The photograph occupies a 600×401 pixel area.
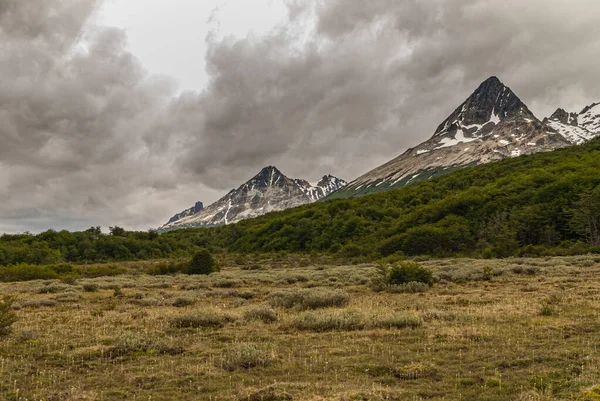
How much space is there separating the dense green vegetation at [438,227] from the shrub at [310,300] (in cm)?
3797

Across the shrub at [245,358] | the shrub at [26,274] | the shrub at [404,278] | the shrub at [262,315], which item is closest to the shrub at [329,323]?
the shrub at [262,315]

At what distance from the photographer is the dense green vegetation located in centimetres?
5616

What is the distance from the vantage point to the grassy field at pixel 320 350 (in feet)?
26.2

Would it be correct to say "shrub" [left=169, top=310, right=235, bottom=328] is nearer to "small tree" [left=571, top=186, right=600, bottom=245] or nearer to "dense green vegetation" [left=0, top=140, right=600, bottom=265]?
"dense green vegetation" [left=0, top=140, right=600, bottom=265]

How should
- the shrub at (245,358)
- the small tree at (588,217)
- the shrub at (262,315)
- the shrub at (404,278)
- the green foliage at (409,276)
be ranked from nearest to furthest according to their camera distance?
the shrub at (245,358)
the shrub at (262,315)
the shrub at (404,278)
the green foliage at (409,276)
the small tree at (588,217)

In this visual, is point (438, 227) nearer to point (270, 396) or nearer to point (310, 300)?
point (310, 300)

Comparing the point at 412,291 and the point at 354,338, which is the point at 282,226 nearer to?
the point at 412,291

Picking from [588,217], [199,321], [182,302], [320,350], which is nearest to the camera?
[320,350]

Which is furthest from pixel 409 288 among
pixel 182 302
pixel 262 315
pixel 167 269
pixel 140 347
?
pixel 167 269

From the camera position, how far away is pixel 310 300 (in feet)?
59.9

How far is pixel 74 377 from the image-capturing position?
9203 millimetres

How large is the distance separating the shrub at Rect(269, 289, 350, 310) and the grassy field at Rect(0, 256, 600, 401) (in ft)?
0.18

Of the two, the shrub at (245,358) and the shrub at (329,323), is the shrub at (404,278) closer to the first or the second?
the shrub at (329,323)

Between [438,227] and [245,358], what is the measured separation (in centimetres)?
6101
